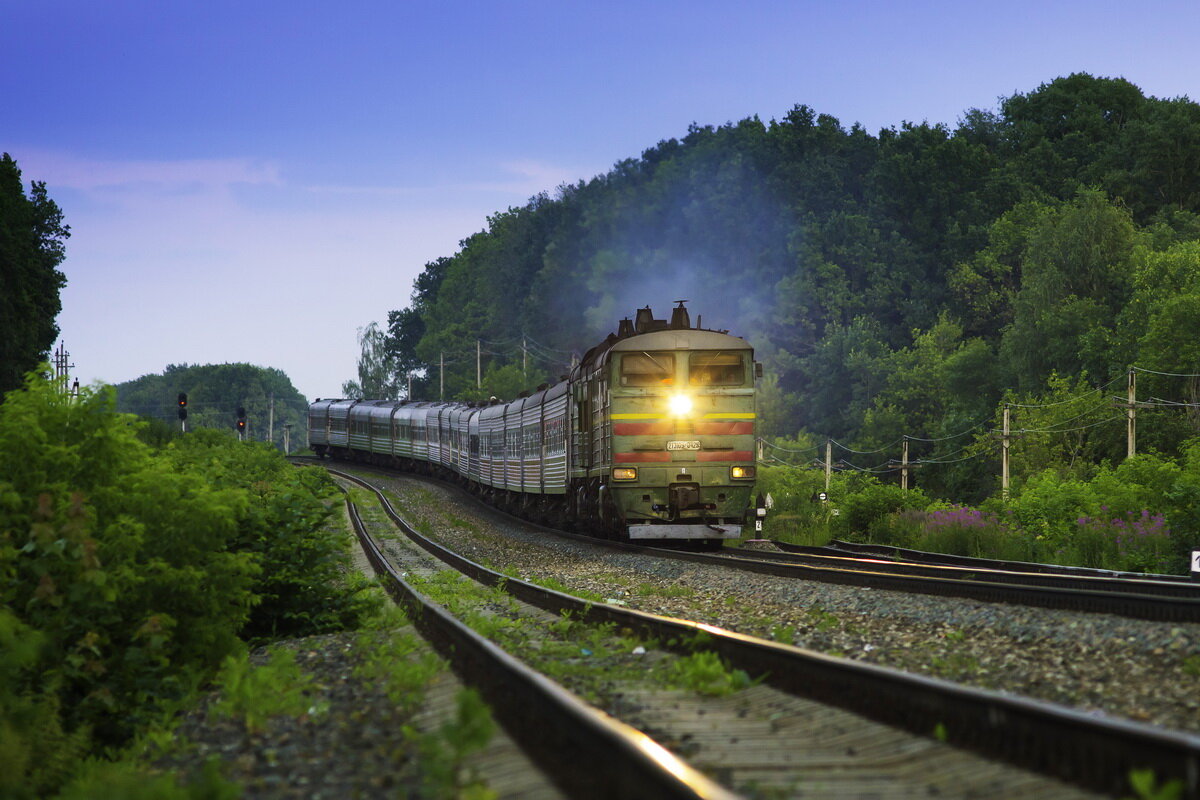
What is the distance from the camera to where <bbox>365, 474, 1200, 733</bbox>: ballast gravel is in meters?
7.10

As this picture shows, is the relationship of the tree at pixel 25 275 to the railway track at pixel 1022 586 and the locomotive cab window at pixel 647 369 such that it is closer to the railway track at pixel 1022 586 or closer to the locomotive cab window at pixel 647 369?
the locomotive cab window at pixel 647 369

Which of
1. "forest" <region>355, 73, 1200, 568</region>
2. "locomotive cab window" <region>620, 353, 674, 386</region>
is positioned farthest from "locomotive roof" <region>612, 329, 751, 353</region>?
"forest" <region>355, 73, 1200, 568</region>

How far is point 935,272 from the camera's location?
77625 millimetres

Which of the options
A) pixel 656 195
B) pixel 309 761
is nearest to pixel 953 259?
pixel 656 195

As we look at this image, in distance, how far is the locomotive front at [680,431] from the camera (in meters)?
20.7

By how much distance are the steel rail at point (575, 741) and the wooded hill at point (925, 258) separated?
49.1 metres

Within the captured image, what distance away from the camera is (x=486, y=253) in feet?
387

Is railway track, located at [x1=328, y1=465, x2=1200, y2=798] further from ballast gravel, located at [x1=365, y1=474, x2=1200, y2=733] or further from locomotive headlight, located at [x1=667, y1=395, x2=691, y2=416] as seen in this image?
locomotive headlight, located at [x1=667, y1=395, x2=691, y2=416]

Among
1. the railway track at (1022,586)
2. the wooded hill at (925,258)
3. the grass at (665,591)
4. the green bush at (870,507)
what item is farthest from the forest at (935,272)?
the grass at (665,591)

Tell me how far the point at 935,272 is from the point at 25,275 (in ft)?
168

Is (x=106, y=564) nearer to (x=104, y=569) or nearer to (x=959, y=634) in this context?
(x=104, y=569)

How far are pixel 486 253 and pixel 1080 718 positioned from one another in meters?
115

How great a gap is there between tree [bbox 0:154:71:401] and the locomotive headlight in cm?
3488

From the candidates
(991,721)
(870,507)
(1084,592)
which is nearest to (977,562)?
(1084,592)
